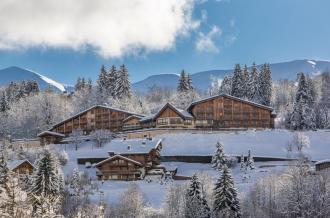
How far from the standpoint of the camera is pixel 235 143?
73.6m

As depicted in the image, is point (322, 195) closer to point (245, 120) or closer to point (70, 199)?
point (70, 199)

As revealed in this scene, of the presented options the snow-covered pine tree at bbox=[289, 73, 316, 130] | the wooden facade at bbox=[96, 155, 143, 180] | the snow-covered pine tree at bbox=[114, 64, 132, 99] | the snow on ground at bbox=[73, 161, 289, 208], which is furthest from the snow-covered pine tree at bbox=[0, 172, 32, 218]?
the snow-covered pine tree at bbox=[114, 64, 132, 99]

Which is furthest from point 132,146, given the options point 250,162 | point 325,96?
point 325,96

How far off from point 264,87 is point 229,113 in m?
20.1

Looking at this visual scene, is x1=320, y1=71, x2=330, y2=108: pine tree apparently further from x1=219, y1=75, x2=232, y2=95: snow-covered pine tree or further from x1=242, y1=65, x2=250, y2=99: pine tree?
x1=219, y1=75, x2=232, y2=95: snow-covered pine tree

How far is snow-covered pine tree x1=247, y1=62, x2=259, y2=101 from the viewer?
336ft

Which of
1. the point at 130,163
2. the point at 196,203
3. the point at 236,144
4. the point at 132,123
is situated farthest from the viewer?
the point at 132,123

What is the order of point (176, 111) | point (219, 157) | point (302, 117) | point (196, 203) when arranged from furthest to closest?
point (302, 117)
point (176, 111)
point (219, 157)
point (196, 203)

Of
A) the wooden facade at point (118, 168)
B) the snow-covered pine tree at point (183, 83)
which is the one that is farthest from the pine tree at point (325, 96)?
the wooden facade at point (118, 168)

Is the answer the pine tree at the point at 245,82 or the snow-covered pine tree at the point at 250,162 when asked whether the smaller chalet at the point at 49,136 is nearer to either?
the snow-covered pine tree at the point at 250,162

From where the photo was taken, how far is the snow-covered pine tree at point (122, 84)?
109 meters

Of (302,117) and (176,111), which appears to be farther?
(302,117)

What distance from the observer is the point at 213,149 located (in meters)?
71.3

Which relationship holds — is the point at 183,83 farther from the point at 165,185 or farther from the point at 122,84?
the point at 165,185
